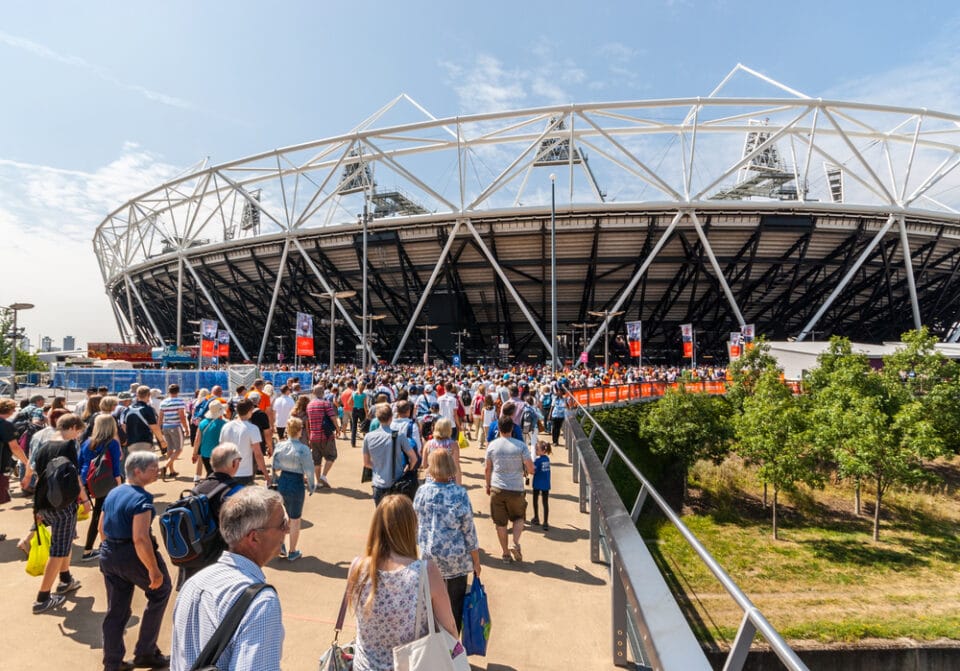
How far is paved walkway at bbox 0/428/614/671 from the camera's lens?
160 inches

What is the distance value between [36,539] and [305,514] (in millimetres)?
3260

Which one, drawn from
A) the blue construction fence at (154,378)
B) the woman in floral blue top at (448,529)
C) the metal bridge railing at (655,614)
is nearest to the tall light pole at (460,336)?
the blue construction fence at (154,378)

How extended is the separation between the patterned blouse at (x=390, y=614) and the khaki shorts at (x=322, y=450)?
6.64 m

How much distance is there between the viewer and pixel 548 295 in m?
41.2

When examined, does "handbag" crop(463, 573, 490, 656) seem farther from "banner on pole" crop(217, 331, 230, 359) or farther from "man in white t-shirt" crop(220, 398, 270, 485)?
"banner on pole" crop(217, 331, 230, 359)

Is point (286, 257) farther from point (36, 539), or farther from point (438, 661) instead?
point (438, 661)

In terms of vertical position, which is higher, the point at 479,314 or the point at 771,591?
the point at 479,314

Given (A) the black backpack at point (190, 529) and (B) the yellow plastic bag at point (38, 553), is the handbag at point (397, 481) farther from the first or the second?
(B) the yellow plastic bag at point (38, 553)

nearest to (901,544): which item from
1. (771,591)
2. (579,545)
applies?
(771,591)

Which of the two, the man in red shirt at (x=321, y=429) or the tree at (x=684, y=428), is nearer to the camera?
the man in red shirt at (x=321, y=429)

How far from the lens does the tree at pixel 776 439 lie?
22.6 meters

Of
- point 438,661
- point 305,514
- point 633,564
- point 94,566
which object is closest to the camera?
point 438,661

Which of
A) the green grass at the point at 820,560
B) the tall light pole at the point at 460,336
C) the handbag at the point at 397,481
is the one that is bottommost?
the green grass at the point at 820,560

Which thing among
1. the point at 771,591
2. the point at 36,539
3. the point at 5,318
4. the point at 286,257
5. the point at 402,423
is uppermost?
the point at 286,257
